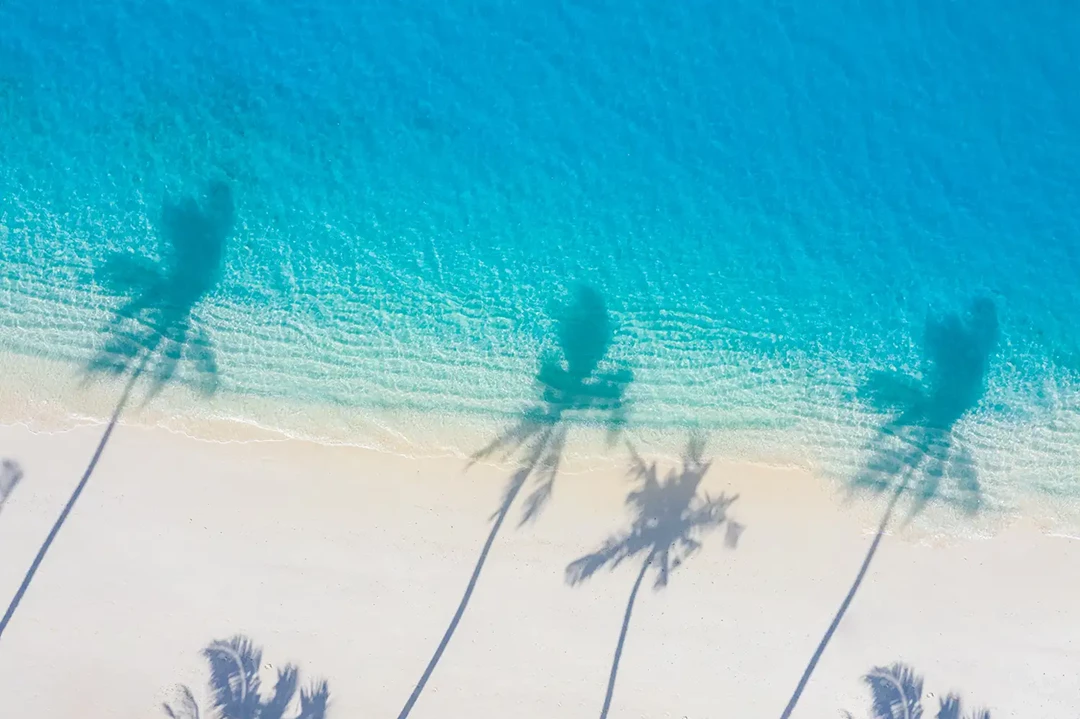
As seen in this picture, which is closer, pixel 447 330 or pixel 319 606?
pixel 319 606

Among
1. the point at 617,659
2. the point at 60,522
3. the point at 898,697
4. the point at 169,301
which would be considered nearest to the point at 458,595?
the point at 617,659

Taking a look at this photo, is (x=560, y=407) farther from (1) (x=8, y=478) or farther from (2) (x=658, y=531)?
(1) (x=8, y=478)

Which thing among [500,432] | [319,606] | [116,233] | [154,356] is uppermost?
[116,233]

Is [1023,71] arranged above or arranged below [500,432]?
above

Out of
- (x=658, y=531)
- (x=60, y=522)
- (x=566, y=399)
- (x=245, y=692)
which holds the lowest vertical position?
(x=245, y=692)

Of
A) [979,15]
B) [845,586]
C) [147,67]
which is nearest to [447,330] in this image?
[147,67]

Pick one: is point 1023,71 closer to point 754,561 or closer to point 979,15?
point 979,15
